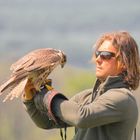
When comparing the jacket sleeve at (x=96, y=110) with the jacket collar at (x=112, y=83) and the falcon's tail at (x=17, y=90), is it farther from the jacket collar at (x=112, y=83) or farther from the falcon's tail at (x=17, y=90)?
the falcon's tail at (x=17, y=90)

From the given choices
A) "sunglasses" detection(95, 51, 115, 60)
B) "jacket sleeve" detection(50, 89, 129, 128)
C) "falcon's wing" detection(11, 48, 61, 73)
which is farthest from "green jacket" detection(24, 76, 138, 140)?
"falcon's wing" detection(11, 48, 61, 73)

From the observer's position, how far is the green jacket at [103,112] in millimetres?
2295

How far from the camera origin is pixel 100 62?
2.49 m

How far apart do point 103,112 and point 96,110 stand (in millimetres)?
38

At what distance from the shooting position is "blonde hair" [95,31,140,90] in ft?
8.07

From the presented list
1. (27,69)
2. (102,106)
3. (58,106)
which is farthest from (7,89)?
(102,106)

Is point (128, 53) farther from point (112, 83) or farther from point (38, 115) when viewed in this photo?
point (38, 115)

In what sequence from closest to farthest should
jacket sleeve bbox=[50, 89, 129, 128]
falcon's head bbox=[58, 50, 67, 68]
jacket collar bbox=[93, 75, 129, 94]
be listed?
jacket sleeve bbox=[50, 89, 129, 128] < jacket collar bbox=[93, 75, 129, 94] < falcon's head bbox=[58, 50, 67, 68]

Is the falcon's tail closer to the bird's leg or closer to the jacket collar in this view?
the bird's leg

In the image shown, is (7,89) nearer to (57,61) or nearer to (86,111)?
(57,61)

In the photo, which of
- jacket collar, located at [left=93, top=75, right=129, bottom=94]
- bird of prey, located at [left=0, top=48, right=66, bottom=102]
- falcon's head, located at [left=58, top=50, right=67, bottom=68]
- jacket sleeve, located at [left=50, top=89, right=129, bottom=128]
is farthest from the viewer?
falcon's head, located at [left=58, top=50, right=67, bottom=68]

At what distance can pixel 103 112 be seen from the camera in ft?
7.59

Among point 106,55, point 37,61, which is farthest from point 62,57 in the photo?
point 106,55

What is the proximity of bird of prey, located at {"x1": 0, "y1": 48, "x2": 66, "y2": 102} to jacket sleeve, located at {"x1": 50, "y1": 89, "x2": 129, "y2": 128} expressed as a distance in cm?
23
